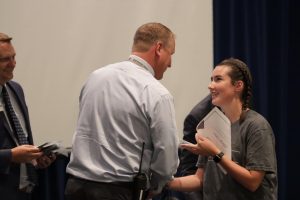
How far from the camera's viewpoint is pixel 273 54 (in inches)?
203

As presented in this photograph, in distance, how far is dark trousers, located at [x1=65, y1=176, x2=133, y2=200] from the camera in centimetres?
242

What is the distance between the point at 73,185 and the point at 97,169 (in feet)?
0.52

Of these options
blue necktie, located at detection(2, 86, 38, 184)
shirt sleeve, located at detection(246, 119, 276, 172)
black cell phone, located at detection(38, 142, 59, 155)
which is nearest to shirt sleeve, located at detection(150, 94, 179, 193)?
shirt sleeve, located at detection(246, 119, 276, 172)

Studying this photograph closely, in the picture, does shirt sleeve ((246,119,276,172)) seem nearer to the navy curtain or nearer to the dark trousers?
the dark trousers

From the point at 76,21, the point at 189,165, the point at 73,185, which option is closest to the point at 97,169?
the point at 73,185

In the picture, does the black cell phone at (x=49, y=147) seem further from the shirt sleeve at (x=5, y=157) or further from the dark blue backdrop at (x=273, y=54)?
the dark blue backdrop at (x=273, y=54)

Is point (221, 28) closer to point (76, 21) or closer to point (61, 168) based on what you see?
point (76, 21)

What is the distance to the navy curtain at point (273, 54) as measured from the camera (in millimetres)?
4980

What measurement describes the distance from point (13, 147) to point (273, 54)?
9.70ft

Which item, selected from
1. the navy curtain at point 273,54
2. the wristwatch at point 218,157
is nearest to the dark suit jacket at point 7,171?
the wristwatch at point 218,157

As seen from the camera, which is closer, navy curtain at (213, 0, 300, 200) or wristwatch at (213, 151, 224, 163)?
wristwatch at (213, 151, 224, 163)

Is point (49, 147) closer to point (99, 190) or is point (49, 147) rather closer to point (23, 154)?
point (23, 154)

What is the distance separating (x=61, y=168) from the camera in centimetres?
433

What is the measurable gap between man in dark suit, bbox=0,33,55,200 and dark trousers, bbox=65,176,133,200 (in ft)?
2.08
